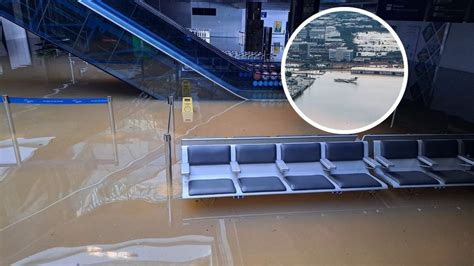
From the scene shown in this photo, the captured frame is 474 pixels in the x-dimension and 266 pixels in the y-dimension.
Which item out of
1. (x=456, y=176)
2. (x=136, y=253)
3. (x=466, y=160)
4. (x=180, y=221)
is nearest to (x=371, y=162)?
(x=456, y=176)

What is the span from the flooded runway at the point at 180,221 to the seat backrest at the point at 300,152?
1.89 ft

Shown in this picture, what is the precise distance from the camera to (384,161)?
495 centimetres

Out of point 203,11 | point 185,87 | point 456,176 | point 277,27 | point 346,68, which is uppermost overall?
point 203,11

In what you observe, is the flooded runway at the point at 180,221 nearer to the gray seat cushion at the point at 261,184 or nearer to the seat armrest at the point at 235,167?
the gray seat cushion at the point at 261,184

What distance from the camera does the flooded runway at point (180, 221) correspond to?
3.52 meters

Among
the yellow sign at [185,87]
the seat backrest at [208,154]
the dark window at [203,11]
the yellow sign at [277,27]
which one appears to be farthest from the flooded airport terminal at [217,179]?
the yellow sign at [277,27]

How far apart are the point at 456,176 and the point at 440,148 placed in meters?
0.62

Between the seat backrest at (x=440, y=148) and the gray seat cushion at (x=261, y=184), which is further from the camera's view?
the seat backrest at (x=440, y=148)

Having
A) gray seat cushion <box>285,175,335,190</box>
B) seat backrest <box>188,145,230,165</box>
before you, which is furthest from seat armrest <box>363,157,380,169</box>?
seat backrest <box>188,145,230,165</box>

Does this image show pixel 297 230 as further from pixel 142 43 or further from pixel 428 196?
pixel 142 43

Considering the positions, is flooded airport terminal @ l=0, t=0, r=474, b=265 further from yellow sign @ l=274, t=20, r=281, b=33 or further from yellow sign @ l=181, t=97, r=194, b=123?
yellow sign @ l=274, t=20, r=281, b=33

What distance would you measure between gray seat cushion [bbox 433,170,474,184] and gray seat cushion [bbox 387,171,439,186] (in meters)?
0.21

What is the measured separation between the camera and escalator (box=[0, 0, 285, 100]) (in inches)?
349

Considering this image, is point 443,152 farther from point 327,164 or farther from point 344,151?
point 327,164
